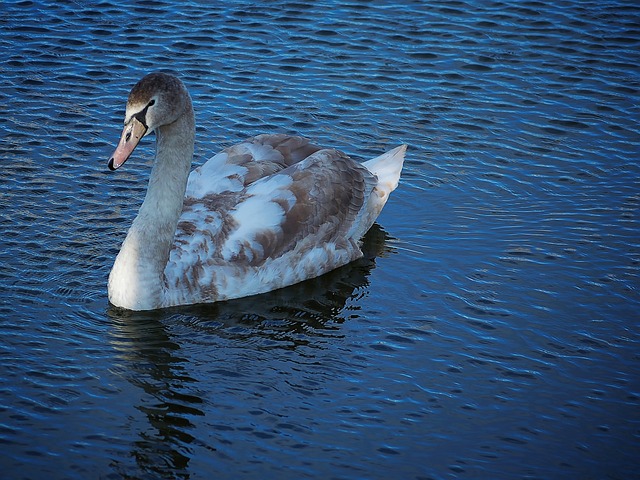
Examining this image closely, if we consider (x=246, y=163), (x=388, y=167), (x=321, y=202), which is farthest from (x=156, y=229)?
(x=388, y=167)

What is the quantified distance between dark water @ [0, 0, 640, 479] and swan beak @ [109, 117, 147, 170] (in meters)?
1.71

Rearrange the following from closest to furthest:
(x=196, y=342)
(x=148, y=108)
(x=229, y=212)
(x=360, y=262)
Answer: (x=196, y=342)
(x=148, y=108)
(x=229, y=212)
(x=360, y=262)

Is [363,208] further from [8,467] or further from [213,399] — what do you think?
[8,467]

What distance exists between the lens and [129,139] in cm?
1108

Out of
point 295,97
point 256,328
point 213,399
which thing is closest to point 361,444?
point 213,399

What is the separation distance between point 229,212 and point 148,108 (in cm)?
169

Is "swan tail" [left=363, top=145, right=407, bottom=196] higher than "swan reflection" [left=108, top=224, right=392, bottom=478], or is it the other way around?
"swan tail" [left=363, top=145, right=407, bottom=196]

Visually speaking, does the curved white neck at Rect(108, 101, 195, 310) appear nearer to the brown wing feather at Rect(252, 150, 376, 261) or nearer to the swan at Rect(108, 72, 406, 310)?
the swan at Rect(108, 72, 406, 310)

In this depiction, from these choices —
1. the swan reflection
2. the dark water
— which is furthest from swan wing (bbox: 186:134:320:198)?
the swan reflection

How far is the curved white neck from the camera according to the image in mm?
11523

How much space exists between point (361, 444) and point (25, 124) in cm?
793

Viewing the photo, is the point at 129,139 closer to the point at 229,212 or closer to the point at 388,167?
the point at 229,212

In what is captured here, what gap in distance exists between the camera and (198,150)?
15.0 m

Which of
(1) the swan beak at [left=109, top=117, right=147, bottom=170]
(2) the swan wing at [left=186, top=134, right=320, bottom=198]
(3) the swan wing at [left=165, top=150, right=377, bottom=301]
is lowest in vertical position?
(3) the swan wing at [left=165, top=150, right=377, bottom=301]
